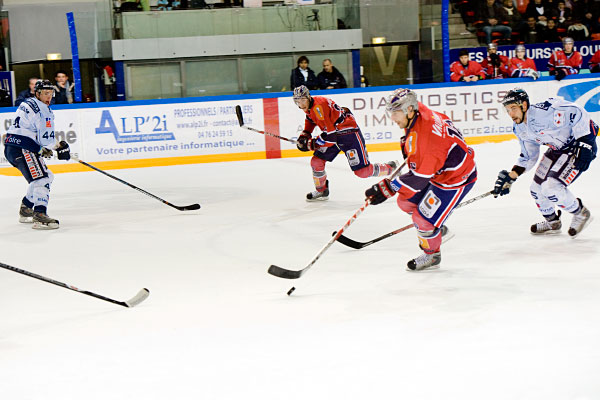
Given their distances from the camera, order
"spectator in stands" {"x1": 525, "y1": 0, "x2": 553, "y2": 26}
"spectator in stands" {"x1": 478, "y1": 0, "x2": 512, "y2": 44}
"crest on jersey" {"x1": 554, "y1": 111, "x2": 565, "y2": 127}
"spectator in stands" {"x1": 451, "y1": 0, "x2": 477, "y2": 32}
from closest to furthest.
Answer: "crest on jersey" {"x1": 554, "y1": 111, "x2": 565, "y2": 127}, "spectator in stands" {"x1": 478, "y1": 0, "x2": 512, "y2": 44}, "spectator in stands" {"x1": 525, "y1": 0, "x2": 553, "y2": 26}, "spectator in stands" {"x1": 451, "y1": 0, "x2": 477, "y2": 32}

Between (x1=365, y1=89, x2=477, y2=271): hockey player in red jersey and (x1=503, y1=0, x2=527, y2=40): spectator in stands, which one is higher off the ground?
(x1=503, y1=0, x2=527, y2=40): spectator in stands

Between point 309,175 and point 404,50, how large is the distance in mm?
3195

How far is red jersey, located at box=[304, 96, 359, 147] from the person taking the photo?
6.65 m

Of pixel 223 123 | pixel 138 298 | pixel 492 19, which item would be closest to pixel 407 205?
pixel 138 298

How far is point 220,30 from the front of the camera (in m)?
10.8

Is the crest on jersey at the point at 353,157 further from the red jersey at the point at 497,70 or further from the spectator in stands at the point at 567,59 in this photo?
the spectator in stands at the point at 567,59

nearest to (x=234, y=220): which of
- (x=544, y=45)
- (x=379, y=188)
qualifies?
(x=379, y=188)

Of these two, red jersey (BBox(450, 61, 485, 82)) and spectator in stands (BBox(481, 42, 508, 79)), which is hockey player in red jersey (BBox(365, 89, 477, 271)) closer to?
red jersey (BBox(450, 61, 485, 82))

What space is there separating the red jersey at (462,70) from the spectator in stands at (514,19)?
2.64m

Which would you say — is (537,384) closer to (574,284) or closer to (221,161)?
(574,284)

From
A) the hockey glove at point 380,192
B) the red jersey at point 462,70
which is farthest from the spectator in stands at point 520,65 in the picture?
the hockey glove at point 380,192

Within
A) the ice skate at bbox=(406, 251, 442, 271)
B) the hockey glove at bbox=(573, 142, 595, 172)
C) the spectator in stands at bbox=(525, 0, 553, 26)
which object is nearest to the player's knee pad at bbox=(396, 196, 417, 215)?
the ice skate at bbox=(406, 251, 442, 271)

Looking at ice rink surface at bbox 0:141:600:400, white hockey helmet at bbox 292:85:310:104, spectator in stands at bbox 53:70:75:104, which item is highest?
spectator in stands at bbox 53:70:75:104

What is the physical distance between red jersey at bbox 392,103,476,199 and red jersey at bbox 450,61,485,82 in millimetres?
Result: 6230
